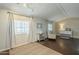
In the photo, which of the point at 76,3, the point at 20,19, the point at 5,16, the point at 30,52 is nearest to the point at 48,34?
the point at 30,52

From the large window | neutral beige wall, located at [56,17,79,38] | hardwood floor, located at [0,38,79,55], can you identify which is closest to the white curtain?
the large window

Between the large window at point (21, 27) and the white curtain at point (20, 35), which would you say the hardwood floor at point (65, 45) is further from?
the large window at point (21, 27)

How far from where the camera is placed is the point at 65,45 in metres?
1.65

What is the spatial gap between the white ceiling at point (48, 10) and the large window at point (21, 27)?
162 mm

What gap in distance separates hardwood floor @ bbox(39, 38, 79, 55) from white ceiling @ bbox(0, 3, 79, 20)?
0.43m

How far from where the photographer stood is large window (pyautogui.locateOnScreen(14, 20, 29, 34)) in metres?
1.63

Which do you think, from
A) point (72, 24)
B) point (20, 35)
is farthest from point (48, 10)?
point (20, 35)

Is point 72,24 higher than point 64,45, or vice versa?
point 72,24

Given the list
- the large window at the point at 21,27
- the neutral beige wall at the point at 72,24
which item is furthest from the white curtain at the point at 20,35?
the neutral beige wall at the point at 72,24

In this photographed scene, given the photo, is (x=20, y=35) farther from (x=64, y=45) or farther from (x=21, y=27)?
(x=64, y=45)

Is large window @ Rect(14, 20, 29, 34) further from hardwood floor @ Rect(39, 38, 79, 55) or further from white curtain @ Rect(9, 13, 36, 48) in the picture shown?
hardwood floor @ Rect(39, 38, 79, 55)

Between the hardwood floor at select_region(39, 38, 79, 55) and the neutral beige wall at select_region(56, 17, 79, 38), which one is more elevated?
the neutral beige wall at select_region(56, 17, 79, 38)

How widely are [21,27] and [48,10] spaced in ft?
1.81
